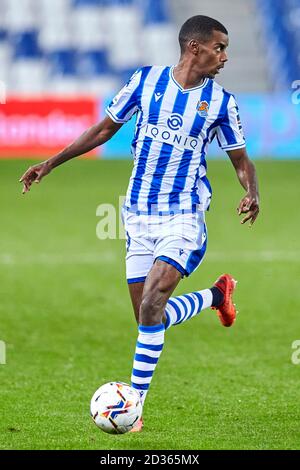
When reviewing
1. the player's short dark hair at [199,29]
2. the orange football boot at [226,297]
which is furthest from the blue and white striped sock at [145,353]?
the player's short dark hair at [199,29]

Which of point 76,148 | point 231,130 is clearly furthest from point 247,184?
point 76,148

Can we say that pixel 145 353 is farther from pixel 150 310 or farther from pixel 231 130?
pixel 231 130

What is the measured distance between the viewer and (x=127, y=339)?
9.59 meters

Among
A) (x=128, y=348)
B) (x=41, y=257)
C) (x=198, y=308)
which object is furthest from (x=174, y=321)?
(x=41, y=257)

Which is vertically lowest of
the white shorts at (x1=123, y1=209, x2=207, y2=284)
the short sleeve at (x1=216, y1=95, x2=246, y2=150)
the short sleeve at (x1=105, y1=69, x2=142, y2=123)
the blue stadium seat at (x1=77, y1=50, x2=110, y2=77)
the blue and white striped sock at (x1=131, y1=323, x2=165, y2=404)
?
the blue and white striped sock at (x1=131, y1=323, x2=165, y2=404)

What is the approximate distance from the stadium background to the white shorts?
3.00ft

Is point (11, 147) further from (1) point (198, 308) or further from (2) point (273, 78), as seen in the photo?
(1) point (198, 308)

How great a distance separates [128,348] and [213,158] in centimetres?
1664

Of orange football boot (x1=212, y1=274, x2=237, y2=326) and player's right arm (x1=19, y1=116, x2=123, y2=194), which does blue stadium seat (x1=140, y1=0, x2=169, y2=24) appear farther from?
player's right arm (x1=19, y1=116, x2=123, y2=194)

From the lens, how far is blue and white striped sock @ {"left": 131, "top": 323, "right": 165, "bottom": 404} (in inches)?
251

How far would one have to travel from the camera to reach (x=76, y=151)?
22.4 feet

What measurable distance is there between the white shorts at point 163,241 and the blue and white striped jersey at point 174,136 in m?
0.06

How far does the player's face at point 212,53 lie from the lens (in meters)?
6.61

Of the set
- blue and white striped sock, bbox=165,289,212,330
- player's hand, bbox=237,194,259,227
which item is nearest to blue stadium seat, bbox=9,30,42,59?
blue and white striped sock, bbox=165,289,212,330
